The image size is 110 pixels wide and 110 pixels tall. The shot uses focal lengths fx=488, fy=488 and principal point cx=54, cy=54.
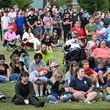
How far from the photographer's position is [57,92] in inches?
471

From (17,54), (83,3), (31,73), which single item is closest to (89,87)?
(31,73)

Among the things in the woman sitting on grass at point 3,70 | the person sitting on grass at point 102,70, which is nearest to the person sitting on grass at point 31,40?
the woman sitting on grass at point 3,70

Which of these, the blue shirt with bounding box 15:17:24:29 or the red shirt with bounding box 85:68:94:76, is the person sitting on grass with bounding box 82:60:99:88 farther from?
the blue shirt with bounding box 15:17:24:29

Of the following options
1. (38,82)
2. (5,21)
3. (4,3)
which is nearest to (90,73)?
(38,82)

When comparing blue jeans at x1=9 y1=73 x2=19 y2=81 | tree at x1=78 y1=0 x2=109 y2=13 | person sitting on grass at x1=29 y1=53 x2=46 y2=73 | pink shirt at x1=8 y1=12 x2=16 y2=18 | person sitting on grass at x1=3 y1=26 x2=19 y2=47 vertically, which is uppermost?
tree at x1=78 y1=0 x2=109 y2=13

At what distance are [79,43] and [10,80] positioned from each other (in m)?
3.42

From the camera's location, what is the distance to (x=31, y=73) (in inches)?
507

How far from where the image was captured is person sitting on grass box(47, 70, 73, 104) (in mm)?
11797

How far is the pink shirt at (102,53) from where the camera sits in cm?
1537

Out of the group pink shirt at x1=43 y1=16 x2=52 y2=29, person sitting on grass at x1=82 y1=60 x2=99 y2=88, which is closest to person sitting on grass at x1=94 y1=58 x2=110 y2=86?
person sitting on grass at x1=82 y1=60 x2=99 y2=88

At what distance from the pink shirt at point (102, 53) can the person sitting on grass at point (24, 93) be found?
14.3 ft

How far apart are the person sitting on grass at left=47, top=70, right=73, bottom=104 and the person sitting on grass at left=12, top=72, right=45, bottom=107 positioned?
55 centimetres

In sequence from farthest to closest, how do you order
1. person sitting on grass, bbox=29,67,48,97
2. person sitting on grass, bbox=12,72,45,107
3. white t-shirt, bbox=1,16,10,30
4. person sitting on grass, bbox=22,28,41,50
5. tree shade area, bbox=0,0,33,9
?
tree shade area, bbox=0,0,33,9 < white t-shirt, bbox=1,16,10,30 < person sitting on grass, bbox=22,28,41,50 < person sitting on grass, bbox=29,67,48,97 < person sitting on grass, bbox=12,72,45,107

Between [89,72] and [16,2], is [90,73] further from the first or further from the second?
[16,2]
